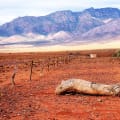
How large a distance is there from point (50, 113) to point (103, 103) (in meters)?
3.06

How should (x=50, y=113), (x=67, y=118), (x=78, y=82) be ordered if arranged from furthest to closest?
(x=78, y=82) < (x=50, y=113) < (x=67, y=118)

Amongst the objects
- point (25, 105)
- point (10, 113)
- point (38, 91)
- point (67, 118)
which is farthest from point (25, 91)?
point (67, 118)

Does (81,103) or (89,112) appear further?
(81,103)

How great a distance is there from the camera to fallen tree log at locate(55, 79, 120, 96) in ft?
62.7

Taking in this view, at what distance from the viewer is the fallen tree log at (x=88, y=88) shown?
753 inches

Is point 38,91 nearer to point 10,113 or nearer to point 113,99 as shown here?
point 113,99

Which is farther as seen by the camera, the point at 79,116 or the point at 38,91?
the point at 38,91

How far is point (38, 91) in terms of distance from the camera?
2203 cm

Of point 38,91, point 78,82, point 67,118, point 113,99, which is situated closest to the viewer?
point 67,118

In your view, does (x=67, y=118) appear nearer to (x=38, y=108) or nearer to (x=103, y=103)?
(x=38, y=108)

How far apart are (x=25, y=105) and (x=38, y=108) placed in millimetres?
1028

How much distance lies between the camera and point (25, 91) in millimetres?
22312

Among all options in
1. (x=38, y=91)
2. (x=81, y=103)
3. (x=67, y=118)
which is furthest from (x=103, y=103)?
(x=38, y=91)

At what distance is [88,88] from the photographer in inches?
766
